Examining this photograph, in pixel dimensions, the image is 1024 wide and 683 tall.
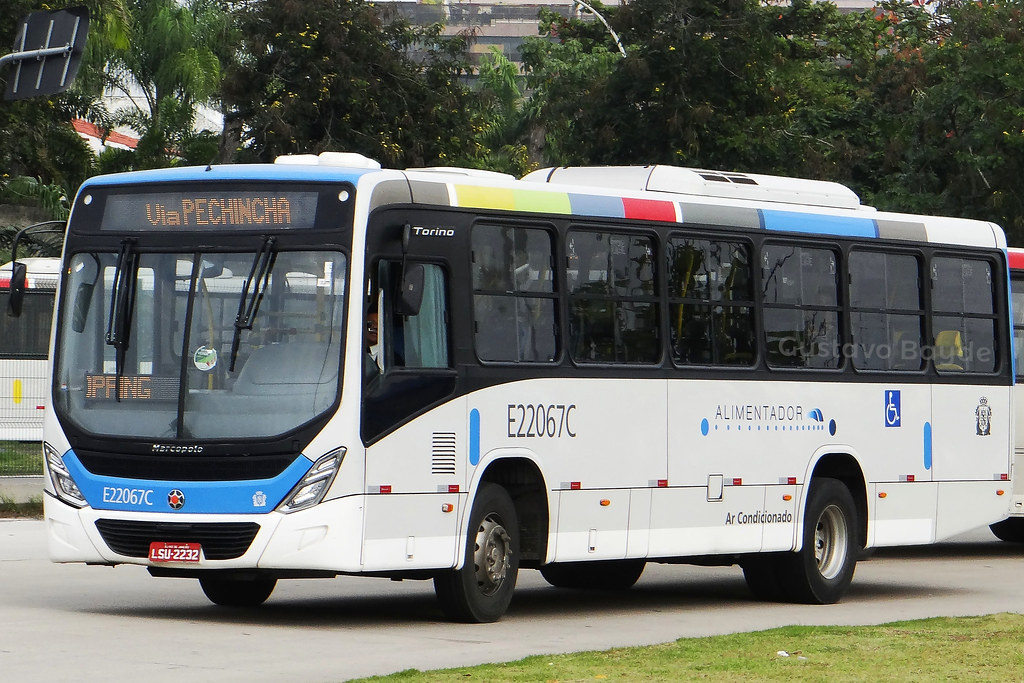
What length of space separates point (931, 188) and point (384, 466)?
84.3 ft

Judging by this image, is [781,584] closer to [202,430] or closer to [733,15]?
[202,430]

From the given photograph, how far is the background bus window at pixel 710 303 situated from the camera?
13680 millimetres

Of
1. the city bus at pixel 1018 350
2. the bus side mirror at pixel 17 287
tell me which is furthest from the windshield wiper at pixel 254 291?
the city bus at pixel 1018 350

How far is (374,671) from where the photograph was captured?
31.9ft

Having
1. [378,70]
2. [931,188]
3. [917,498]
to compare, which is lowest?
[917,498]

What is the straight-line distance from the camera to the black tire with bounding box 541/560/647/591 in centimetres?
1539

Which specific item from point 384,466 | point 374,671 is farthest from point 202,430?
point 374,671

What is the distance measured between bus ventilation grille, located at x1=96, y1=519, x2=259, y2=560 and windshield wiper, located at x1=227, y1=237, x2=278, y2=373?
973 millimetres

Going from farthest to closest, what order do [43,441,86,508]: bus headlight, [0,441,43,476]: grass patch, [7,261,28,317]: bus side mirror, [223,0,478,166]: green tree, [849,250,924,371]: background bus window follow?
[223,0,478,166]: green tree → [0,441,43,476]: grass patch → [849,250,924,371]: background bus window → [7,261,28,317]: bus side mirror → [43,441,86,508]: bus headlight

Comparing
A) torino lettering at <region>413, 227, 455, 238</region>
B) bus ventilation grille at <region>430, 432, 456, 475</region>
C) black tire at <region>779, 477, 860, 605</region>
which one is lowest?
black tire at <region>779, 477, 860, 605</region>

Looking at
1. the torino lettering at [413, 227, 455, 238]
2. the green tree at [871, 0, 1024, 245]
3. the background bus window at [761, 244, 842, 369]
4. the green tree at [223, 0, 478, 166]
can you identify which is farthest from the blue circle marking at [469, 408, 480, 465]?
the green tree at [223, 0, 478, 166]

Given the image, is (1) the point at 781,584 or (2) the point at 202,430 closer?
(2) the point at 202,430

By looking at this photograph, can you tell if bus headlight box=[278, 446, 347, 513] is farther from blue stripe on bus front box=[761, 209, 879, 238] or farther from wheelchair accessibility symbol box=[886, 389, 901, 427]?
wheelchair accessibility symbol box=[886, 389, 901, 427]

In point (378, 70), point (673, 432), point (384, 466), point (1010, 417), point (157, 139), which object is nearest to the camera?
point (384, 466)
